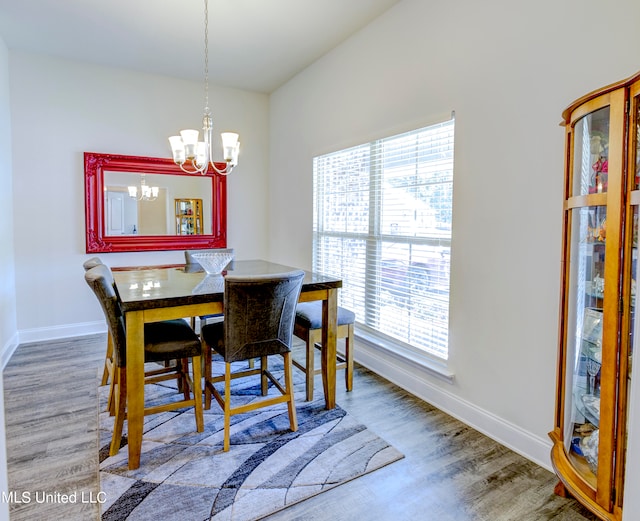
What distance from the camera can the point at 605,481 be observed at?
1.45 metres

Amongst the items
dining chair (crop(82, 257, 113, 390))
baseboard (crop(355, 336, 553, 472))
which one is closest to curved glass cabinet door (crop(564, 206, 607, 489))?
baseboard (crop(355, 336, 553, 472))

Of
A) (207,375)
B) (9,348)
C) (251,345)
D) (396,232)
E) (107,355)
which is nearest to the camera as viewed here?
(251,345)

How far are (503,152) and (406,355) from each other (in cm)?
153

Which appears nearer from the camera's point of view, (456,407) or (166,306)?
(166,306)

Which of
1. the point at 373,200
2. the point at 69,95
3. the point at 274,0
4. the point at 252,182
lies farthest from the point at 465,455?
the point at 69,95

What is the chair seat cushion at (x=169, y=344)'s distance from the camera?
2189 millimetres

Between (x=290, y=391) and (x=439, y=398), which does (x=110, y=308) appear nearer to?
(x=290, y=391)

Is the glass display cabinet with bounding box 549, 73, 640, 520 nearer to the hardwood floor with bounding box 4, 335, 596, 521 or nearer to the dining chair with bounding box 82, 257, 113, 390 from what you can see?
the hardwood floor with bounding box 4, 335, 596, 521

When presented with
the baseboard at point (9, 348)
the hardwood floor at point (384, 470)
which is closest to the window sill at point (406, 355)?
the hardwood floor at point (384, 470)

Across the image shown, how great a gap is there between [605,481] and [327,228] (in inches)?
115

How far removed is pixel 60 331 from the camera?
4.14m

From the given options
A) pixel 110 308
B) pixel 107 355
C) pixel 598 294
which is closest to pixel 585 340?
Answer: pixel 598 294

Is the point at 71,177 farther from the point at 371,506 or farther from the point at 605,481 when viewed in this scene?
the point at 605,481

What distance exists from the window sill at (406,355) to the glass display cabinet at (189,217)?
2.36 meters
